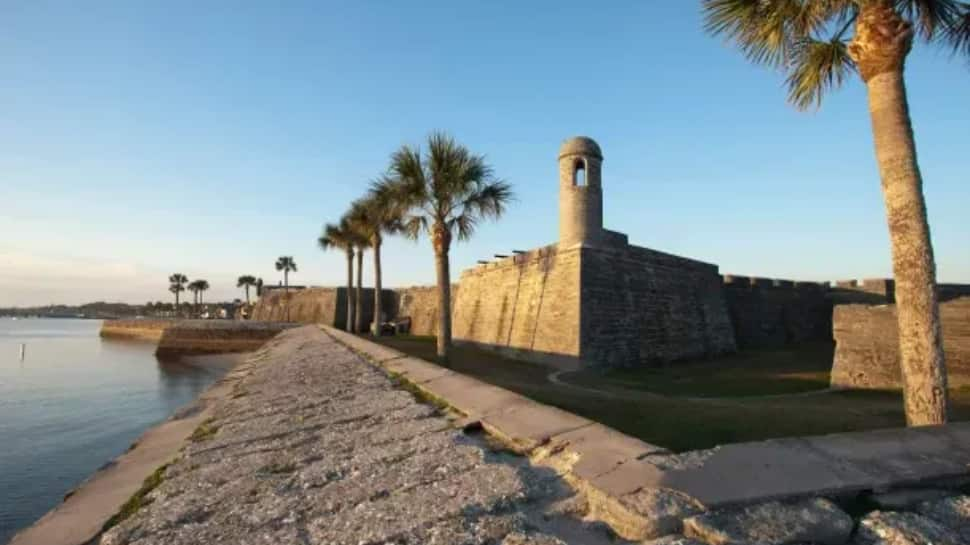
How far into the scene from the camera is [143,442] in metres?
7.79

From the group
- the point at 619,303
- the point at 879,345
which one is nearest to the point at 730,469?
the point at 879,345

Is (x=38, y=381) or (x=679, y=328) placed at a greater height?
(x=679, y=328)

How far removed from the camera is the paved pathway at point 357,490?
327 centimetres

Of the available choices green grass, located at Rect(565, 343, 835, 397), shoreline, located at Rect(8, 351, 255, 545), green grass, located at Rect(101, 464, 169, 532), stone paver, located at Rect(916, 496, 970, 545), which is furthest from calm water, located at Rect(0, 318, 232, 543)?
green grass, located at Rect(565, 343, 835, 397)

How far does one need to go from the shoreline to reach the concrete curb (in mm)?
3367

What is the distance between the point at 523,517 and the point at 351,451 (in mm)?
2630

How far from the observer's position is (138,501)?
4.73m

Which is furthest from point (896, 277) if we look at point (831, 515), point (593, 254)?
point (593, 254)

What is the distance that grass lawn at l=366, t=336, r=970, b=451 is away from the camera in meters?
5.81

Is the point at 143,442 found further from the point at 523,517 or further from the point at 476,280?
the point at 476,280

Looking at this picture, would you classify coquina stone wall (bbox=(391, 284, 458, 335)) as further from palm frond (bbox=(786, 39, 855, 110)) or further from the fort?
palm frond (bbox=(786, 39, 855, 110))

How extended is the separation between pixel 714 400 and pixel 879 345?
6249mm

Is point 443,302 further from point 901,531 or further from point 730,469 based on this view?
point 901,531

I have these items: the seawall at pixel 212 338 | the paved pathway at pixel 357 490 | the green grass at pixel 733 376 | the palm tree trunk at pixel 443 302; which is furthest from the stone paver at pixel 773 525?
the seawall at pixel 212 338
